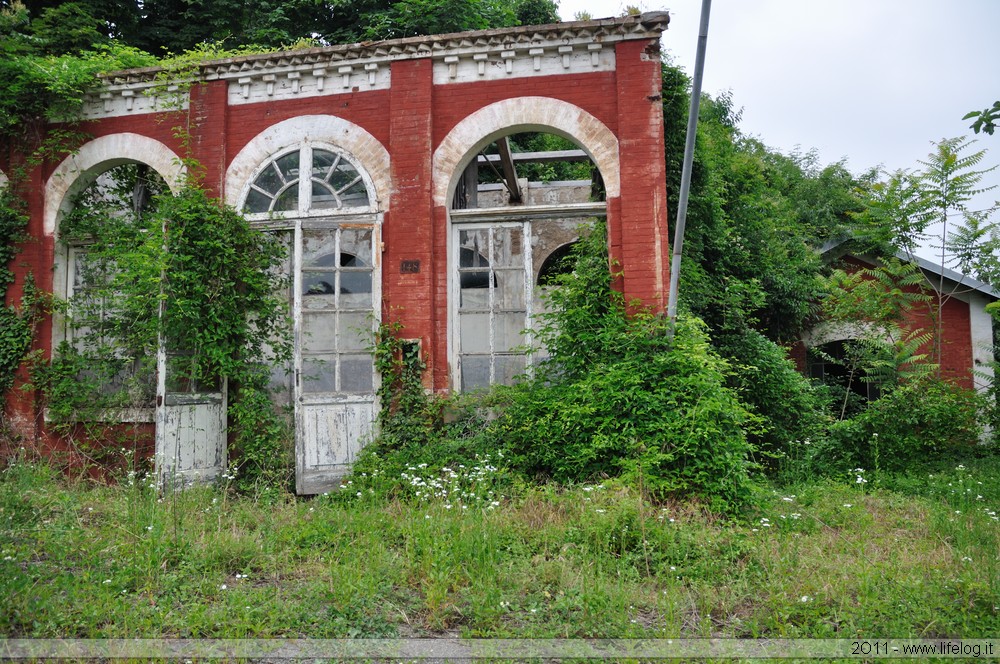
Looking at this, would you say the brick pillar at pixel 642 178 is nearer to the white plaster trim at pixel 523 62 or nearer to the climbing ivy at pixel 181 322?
the white plaster trim at pixel 523 62

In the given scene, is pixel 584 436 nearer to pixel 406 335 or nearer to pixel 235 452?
pixel 406 335

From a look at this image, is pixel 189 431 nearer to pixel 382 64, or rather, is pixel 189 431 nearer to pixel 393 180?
pixel 393 180

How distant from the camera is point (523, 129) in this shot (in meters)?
7.65

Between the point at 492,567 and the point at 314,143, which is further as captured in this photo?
the point at 314,143

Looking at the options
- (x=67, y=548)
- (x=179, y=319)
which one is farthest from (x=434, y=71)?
(x=67, y=548)

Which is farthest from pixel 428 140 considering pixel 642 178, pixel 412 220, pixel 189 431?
pixel 189 431

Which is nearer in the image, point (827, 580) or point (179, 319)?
point (827, 580)

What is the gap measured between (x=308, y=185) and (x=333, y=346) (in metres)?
1.90

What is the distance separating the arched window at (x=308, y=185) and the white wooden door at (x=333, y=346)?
1.00ft

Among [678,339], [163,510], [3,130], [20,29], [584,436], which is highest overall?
[20,29]

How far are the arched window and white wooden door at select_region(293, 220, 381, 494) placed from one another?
30cm

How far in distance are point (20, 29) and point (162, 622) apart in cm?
989

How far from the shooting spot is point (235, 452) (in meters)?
7.71

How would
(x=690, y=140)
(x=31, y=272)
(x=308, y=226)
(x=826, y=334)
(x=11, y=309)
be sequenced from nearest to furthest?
(x=690, y=140), (x=308, y=226), (x=11, y=309), (x=31, y=272), (x=826, y=334)
